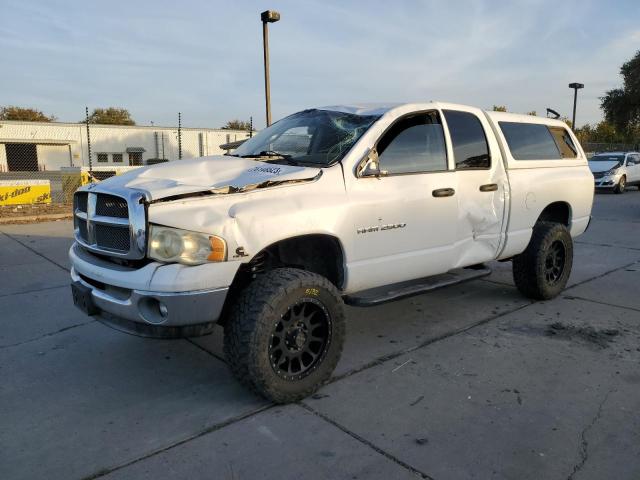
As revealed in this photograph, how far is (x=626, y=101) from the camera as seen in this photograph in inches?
1524

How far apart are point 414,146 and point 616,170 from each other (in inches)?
694

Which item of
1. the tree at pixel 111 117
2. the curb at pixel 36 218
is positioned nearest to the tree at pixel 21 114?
the tree at pixel 111 117

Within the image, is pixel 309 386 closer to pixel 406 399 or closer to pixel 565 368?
pixel 406 399

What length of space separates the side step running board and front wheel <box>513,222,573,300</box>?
21.5 inches

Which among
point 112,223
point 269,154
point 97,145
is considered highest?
point 97,145

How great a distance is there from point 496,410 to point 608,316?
238 cm

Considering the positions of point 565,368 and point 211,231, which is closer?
point 211,231

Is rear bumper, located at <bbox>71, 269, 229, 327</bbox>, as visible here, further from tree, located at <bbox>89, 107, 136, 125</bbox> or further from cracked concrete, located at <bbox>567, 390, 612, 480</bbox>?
tree, located at <bbox>89, 107, 136, 125</bbox>

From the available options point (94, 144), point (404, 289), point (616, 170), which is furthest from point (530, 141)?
point (94, 144)

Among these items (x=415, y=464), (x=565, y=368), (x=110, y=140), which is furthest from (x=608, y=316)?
(x=110, y=140)

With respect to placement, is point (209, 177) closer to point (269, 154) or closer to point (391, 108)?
point (269, 154)

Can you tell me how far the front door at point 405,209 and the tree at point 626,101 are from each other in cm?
4076

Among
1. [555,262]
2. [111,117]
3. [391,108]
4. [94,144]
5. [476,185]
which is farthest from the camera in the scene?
[111,117]

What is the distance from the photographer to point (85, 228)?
3457 millimetres
